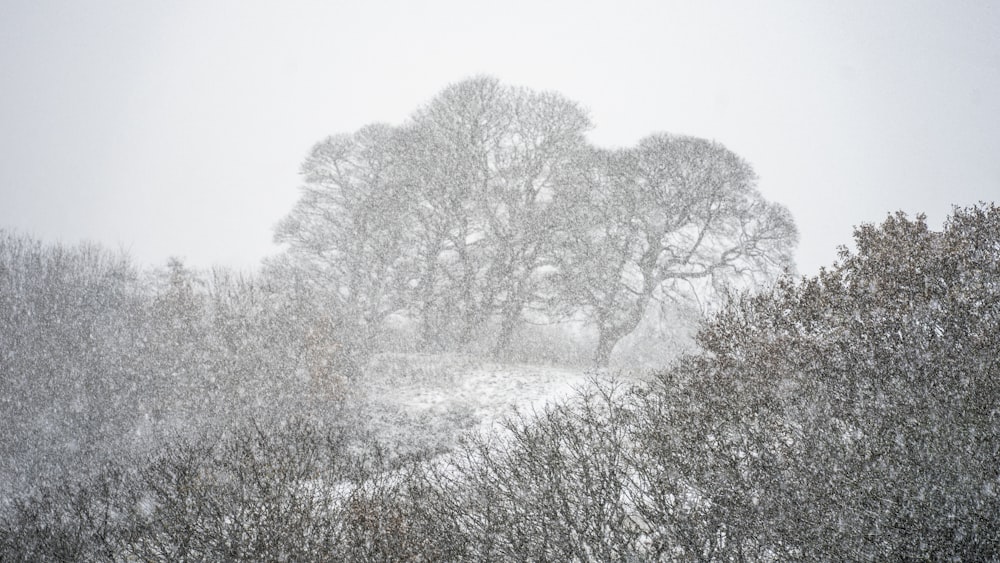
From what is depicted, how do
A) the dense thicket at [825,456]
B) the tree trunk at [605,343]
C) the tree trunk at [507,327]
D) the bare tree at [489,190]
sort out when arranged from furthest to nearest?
the bare tree at [489,190], the tree trunk at [507,327], the tree trunk at [605,343], the dense thicket at [825,456]

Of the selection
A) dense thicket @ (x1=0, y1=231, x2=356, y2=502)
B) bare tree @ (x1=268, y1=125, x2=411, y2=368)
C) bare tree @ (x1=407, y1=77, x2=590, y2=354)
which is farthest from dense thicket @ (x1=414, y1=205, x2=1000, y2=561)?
bare tree @ (x1=268, y1=125, x2=411, y2=368)

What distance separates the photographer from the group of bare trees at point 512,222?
1908cm

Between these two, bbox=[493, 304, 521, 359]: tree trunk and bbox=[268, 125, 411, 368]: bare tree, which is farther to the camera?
bbox=[493, 304, 521, 359]: tree trunk

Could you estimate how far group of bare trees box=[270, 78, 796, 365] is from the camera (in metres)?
19.1

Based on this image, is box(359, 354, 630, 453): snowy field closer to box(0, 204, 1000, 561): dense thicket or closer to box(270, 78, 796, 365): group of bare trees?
box(270, 78, 796, 365): group of bare trees

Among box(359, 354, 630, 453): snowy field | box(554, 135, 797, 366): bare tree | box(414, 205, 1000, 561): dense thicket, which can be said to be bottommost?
box(359, 354, 630, 453): snowy field

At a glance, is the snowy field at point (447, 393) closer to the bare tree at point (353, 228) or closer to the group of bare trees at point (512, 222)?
the group of bare trees at point (512, 222)

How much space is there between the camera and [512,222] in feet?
66.6

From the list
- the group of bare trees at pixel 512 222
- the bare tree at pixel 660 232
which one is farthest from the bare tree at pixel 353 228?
the bare tree at pixel 660 232

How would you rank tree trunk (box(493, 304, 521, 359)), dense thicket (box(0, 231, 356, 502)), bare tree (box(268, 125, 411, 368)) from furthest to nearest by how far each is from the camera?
tree trunk (box(493, 304, 521, 359)) → bare tree (box(268, 125, 411, 368)) → dense thicket (box(0, 231, 356, 502))

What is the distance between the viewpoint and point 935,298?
6086mm

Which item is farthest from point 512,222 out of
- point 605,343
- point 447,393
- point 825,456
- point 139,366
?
point 825,456

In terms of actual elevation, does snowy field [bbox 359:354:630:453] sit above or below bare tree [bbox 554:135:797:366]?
below

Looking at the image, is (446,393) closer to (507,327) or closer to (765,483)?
(507,327)
